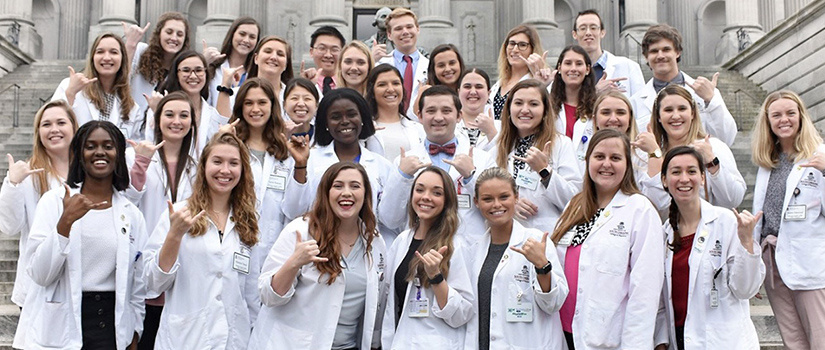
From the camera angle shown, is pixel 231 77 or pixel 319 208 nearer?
pixel 319 208

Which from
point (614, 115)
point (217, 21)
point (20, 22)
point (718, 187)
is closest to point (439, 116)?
point (614, 115)

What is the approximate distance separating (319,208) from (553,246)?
1.65 meters

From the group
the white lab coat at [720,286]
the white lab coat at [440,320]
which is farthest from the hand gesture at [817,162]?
the white lab coat at [440,320]

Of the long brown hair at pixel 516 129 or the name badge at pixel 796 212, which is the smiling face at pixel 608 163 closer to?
the long brown hair at pixel 516 129

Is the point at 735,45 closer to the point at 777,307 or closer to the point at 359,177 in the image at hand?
the point at 777,307

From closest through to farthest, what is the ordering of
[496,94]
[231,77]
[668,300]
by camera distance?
[668,300], [231,77], [496,94]

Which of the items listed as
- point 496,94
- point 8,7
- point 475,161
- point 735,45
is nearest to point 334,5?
point 8,7

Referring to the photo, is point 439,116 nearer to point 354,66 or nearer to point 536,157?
point 536,157

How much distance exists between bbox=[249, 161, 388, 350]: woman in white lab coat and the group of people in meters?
0.02

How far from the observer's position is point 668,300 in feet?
20.4

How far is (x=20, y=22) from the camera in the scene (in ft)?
94.2

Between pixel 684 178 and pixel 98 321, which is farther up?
pixel 684 178

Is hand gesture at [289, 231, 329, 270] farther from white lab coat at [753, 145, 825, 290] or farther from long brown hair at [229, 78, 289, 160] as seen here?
white lab coat at [753, 145, 825, 290]

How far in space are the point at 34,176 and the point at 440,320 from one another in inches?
127
